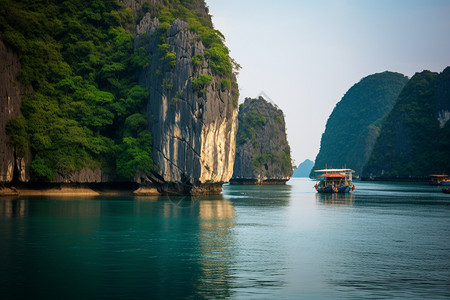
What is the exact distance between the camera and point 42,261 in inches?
680

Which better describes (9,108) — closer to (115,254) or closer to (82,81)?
(82,81)

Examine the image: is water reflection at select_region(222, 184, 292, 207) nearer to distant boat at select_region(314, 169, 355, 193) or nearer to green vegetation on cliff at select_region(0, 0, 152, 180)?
distant boat at select_region(314, 169, 355, 193)

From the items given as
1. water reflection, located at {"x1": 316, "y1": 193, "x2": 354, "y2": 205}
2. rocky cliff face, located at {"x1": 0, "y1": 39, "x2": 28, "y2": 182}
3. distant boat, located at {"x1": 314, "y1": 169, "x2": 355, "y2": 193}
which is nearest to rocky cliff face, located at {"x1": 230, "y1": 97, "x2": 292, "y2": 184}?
distant boat, located at {"x1": 314, "y1": 169, "x2": 355, "y2": 193}

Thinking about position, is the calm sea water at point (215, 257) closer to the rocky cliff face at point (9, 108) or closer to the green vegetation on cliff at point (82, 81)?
the rocky cliff face at point (9, 108)

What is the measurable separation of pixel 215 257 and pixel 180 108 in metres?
37.8

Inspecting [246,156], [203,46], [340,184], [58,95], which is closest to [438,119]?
[246,156]

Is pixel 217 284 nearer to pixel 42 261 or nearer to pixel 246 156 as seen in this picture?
pixel 42 261

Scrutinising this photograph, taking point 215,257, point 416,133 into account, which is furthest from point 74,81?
point 416,133

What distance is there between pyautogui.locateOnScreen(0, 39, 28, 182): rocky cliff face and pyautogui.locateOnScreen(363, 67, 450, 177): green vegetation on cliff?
417ft

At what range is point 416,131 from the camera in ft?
543

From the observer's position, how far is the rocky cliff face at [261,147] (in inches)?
5089

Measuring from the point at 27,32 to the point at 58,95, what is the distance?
750cm

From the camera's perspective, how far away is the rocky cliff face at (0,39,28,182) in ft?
154

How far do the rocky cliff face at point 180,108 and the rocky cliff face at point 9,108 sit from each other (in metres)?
14.2
